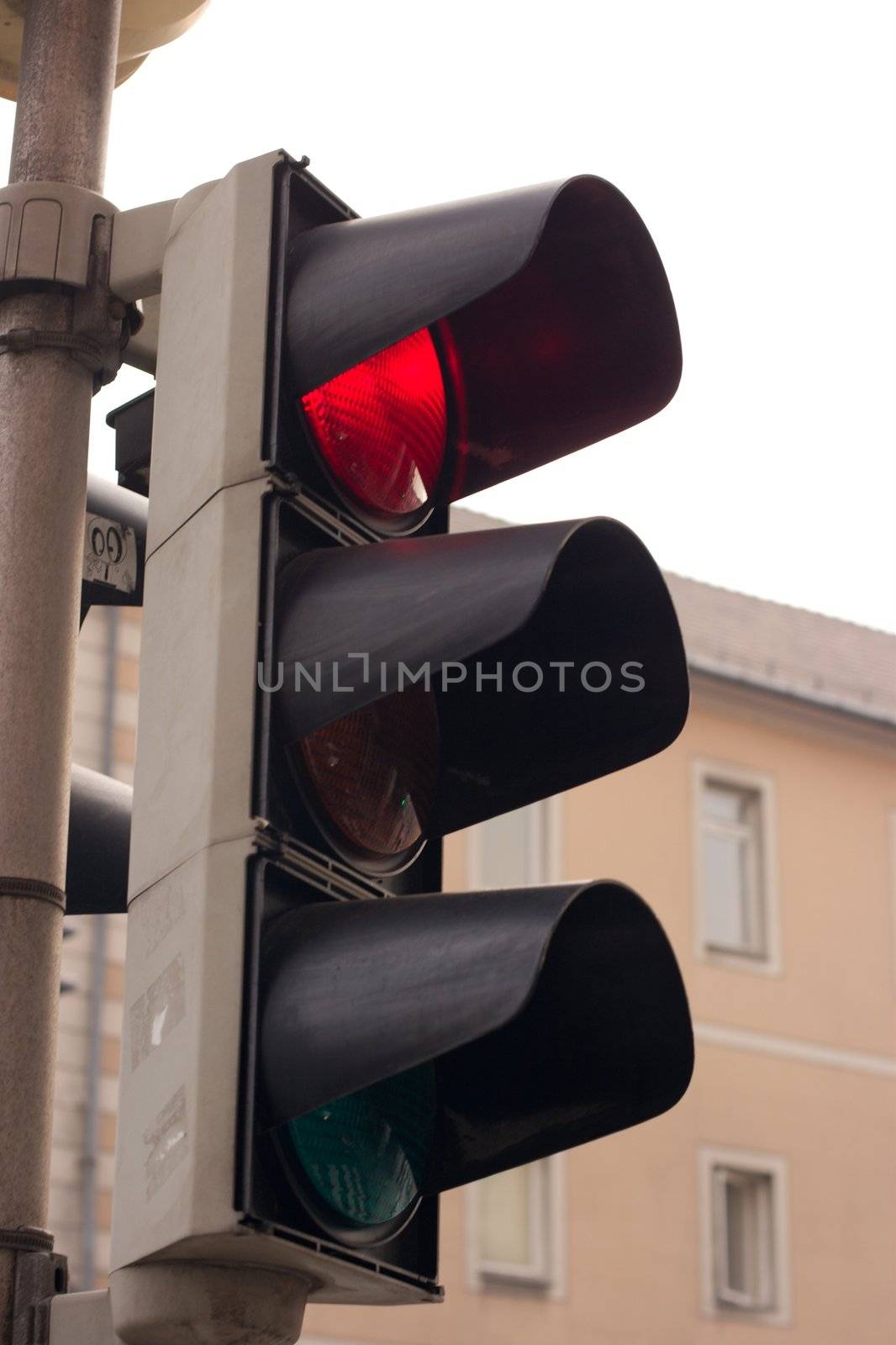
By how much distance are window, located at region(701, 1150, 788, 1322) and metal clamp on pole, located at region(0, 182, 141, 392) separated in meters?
19.5

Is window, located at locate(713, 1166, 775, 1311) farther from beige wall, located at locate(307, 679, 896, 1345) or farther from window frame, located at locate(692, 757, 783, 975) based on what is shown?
window frame, located at locate(692, 757, 783, 975)

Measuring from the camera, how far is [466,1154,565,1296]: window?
20.3 m

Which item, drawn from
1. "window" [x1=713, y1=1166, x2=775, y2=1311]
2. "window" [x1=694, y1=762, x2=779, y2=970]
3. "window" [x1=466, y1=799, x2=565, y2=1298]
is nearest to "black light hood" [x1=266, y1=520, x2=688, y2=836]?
"window" [x1=466, y1=799, x2=565, y2=1298]

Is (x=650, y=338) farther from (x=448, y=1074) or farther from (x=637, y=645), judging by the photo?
(x=448, y=1074)

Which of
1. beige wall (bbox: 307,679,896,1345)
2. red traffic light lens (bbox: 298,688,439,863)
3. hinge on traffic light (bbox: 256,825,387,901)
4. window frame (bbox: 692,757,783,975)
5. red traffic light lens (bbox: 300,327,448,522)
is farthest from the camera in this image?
window frame (bbox: 692,757,783,975)

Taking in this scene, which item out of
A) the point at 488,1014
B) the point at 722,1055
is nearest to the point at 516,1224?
the point at 722,1055

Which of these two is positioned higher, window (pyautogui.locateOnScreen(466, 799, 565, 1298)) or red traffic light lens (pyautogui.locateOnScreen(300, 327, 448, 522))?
window (pyautogui.locateOnScreen(466, 799, 565, 1298))

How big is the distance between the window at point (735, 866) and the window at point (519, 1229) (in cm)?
299

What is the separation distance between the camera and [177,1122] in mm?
2066

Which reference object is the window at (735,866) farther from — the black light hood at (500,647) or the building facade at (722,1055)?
the black light hood at (500,647)

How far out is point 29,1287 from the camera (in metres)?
2.28

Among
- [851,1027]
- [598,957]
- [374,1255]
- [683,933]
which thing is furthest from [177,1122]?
[851,1027]

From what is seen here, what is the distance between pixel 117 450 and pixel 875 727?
22.1 meters

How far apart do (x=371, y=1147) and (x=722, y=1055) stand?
20.2 m
